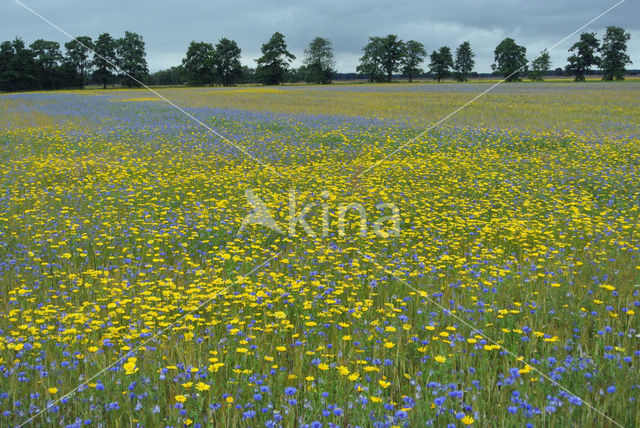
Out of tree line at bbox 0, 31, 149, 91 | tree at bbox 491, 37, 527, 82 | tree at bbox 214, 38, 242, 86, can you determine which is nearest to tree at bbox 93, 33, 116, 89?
tree line at bbox 0, 31, 149, 91

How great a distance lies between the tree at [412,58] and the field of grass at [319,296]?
80946 mm

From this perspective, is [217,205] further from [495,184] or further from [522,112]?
[522,112]

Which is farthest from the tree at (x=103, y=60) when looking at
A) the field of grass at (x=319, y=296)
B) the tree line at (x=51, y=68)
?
the field of grass at (x=319, y=296)

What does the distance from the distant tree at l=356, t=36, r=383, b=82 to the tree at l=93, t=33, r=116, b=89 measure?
41.6 meters

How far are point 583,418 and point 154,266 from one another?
4.41m

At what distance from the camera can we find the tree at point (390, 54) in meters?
85.4

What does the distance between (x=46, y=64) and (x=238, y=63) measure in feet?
91.5

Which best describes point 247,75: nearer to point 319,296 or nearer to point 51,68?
point 51,68

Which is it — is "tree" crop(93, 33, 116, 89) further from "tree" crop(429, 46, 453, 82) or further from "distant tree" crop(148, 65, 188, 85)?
"tree" crop(429, 46, 453, 82)

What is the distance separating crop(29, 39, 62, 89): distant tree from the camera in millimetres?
68062

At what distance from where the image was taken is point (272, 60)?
73500 mm

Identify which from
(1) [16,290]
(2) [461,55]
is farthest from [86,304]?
(2) [461,55]

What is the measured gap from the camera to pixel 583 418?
2.73 metres

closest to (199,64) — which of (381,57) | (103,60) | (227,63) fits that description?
(227,63)
